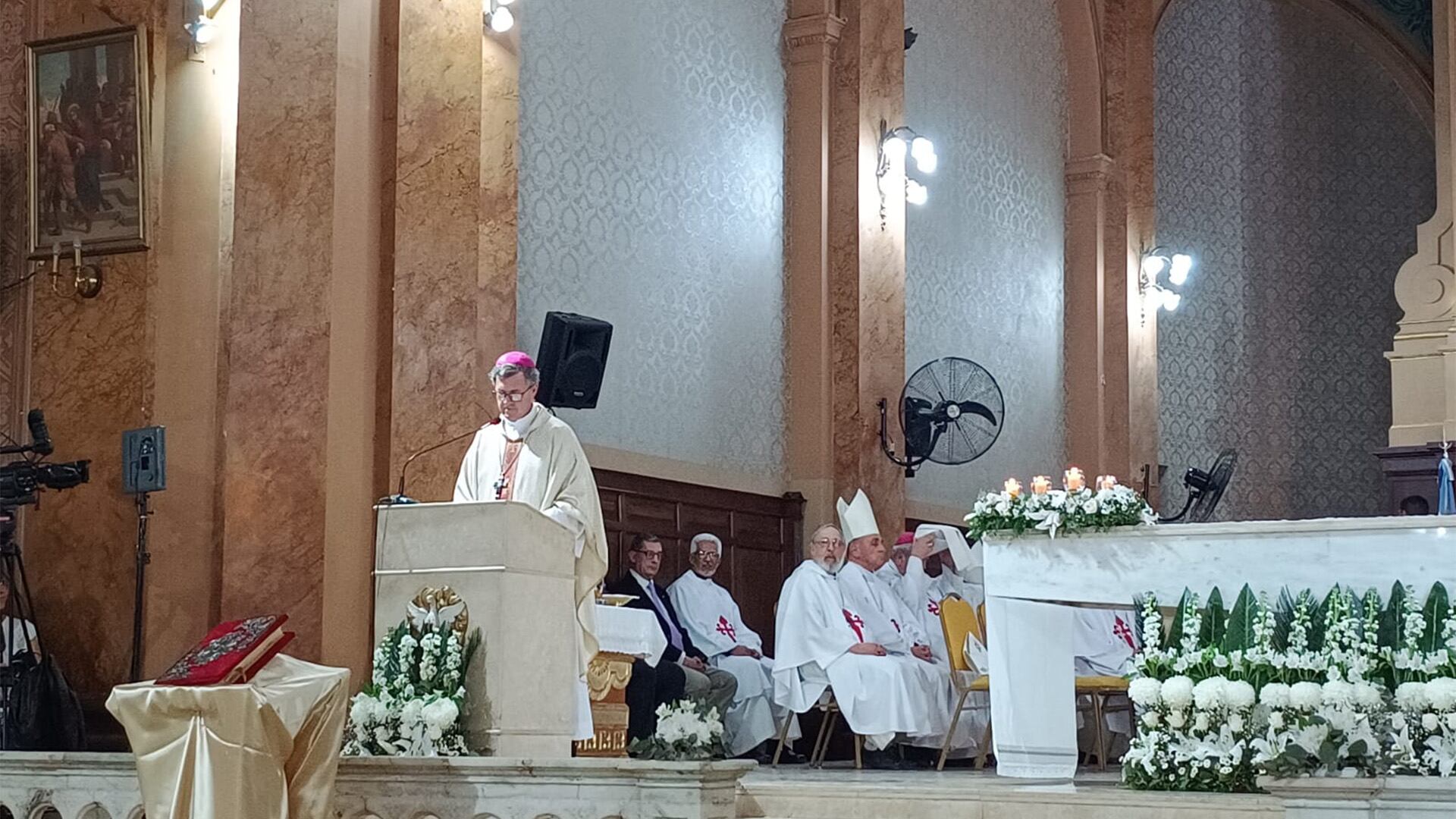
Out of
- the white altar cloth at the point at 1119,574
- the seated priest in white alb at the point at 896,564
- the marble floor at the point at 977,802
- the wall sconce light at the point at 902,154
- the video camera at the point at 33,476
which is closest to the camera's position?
the marble floor at the point at 977,802

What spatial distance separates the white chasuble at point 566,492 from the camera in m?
7.58

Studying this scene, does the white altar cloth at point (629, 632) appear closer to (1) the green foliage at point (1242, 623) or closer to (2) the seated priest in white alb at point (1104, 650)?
(1) the green foliage at point (1242, 623)

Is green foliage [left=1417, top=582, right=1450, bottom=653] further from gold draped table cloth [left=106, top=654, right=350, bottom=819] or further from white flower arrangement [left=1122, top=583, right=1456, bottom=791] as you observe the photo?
gold draped table cloth [left=106, top=654, right=350, bottom=819]

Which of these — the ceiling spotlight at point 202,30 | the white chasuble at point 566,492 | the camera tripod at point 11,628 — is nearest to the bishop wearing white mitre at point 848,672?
the white chasuble at point 566,492

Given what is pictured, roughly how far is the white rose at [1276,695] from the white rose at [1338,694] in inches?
5.0

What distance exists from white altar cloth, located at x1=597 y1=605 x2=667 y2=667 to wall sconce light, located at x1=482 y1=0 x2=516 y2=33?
2710mm

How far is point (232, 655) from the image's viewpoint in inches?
240

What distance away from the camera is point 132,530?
9.89 m

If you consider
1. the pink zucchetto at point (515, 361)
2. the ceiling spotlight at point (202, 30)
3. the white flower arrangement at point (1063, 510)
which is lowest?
the white flower arrangement at point (1063, 510)

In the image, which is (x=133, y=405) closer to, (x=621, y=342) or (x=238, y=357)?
(x=238, y=357)

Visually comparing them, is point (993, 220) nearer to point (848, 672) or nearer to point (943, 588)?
point (943, 588)

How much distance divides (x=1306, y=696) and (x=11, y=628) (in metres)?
5.90

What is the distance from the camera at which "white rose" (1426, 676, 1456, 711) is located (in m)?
7.06

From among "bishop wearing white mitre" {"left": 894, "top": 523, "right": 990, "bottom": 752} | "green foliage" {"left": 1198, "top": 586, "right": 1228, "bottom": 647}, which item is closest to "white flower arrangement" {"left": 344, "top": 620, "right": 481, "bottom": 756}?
"green foliage" {"left": 1198, "top": 586, "right": 1228, "bottom": 647}
